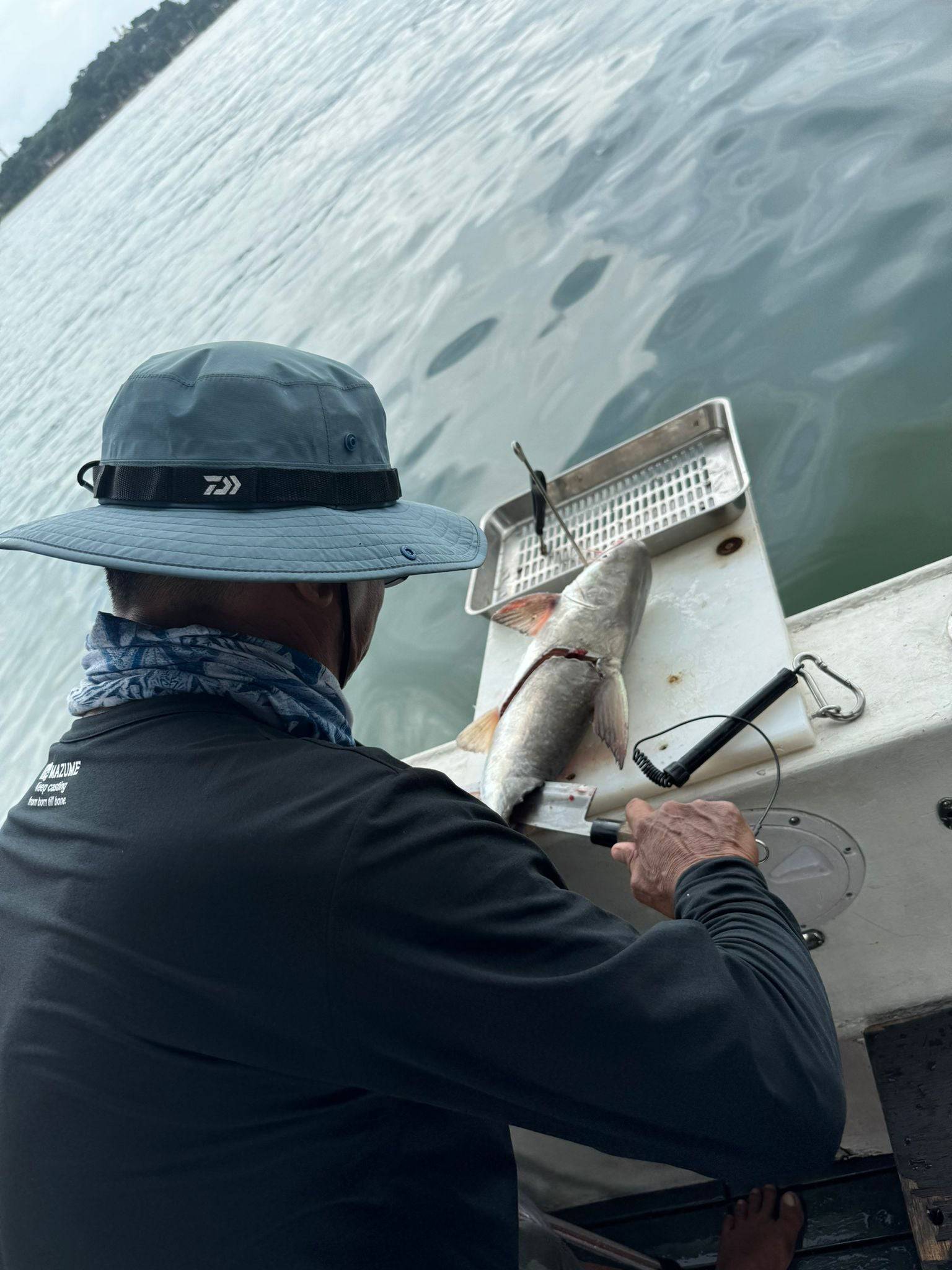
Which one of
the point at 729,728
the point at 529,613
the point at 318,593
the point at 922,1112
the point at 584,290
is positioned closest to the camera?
the point at 318,593

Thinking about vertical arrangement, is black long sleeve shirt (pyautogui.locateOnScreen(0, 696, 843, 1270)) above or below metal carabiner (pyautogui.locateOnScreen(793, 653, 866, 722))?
above

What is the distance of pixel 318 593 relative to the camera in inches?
67.1

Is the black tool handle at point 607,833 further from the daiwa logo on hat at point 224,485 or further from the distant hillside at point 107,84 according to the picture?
the distant hillside at point 107,84

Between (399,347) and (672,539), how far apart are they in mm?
5951

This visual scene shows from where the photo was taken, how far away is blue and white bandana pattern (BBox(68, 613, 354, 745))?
1545 millimetres

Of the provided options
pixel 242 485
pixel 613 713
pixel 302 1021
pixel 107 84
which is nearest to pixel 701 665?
pixel 613 713

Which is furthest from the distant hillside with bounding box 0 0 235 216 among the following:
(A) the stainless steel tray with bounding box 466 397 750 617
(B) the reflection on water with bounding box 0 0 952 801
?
(A) the stainless steel tray with bounding box 466 397 750 617

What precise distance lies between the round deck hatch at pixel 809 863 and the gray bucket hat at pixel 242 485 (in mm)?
1064

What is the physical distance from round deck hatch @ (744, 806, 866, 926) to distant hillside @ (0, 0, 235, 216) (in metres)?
52.6

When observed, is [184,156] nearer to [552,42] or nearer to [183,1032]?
[552,42]

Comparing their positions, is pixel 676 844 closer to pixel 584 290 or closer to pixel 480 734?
pixel 480 734

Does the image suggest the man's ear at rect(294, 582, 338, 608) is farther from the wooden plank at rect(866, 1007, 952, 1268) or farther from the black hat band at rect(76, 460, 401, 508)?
the wooden plank at rect(866, 1007, 952, 1268)

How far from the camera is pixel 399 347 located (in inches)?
332

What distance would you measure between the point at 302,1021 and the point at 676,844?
87 centimetres
